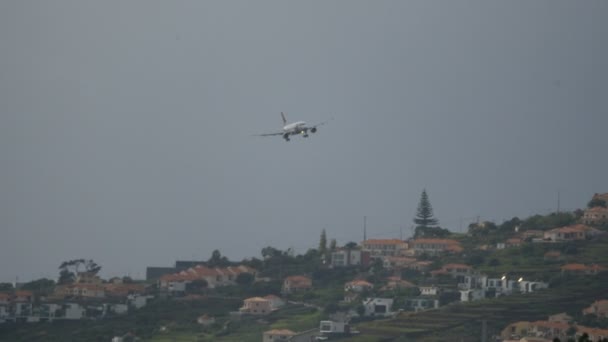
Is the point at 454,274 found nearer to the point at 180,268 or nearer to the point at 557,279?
the point at 557,279

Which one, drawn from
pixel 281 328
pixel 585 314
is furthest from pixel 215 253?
pixel 585 314

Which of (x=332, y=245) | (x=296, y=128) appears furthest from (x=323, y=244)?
(x=296, y=128)

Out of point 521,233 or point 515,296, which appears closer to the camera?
point 515,296

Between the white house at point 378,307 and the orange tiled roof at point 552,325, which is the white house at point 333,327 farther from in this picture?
the orange tiled roof at point 552,325

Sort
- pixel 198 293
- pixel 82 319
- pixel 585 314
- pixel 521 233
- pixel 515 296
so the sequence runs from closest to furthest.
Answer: pixel 585 314 < pixel 515 296 < pixel 82 319 < pixel 198 293 < pixel 521 233

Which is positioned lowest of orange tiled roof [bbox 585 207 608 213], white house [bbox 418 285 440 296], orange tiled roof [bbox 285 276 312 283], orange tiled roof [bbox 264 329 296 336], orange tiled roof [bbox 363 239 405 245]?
orange tiled roof [bbox 264 329 296 336]

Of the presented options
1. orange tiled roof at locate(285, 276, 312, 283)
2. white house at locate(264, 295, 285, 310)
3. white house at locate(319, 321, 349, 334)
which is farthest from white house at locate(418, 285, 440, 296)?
white house at locate(319, 321, 349, 334)

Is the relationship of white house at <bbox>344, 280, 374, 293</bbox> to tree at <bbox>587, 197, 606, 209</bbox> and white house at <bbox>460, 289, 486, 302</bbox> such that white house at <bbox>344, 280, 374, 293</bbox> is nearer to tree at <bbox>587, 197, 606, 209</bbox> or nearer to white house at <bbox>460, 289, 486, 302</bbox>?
white house at <bbox>460, 289, 486, 302</bbox>
